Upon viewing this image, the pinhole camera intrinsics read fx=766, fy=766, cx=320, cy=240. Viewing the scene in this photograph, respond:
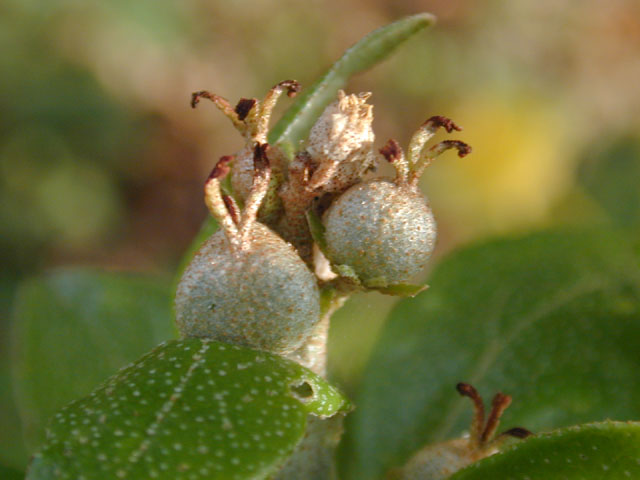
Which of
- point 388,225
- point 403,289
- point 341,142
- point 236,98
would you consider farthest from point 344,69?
point 236,98

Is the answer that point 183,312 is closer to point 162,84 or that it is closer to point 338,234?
point 338,234

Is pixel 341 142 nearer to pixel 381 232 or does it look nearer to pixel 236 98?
pixel 381 232

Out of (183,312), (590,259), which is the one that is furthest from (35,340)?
(590,259)

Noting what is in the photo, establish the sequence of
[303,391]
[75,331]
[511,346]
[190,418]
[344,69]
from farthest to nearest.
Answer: [75,331] < [511,346] < [344,69] < [303,391] < [190,418]

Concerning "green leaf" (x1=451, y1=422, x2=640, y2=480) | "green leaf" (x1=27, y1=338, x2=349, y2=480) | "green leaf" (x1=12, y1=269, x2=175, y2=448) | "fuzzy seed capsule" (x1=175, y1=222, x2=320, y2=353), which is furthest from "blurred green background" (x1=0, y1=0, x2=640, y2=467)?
"green leaf" (x1=27, y1=338, x2=349, y2=480)

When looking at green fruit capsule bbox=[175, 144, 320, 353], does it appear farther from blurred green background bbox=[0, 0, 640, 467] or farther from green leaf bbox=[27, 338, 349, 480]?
blurred green background bbox=[0, 0, 640, 467]

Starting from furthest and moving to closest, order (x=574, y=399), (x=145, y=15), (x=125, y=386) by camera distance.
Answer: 1. (x=145, y=15)
2. (x=574, y=399)
3. (x=125, y=386)

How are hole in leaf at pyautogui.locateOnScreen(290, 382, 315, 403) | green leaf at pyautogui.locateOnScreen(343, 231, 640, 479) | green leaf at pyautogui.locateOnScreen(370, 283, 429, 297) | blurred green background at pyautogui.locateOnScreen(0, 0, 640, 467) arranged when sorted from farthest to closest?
blurred green background at pyautogui.locateOnScreen(0, 0, 640, 467)
green leaf at pyautogui.locateOnScreen(343, 231, 640, 479)
green leaf at pyautogui.locateOnScreen(370, 283, 429, 297)
hole in leaf at pyautogui.locateOnScreen(290, 382, 315, 403)
